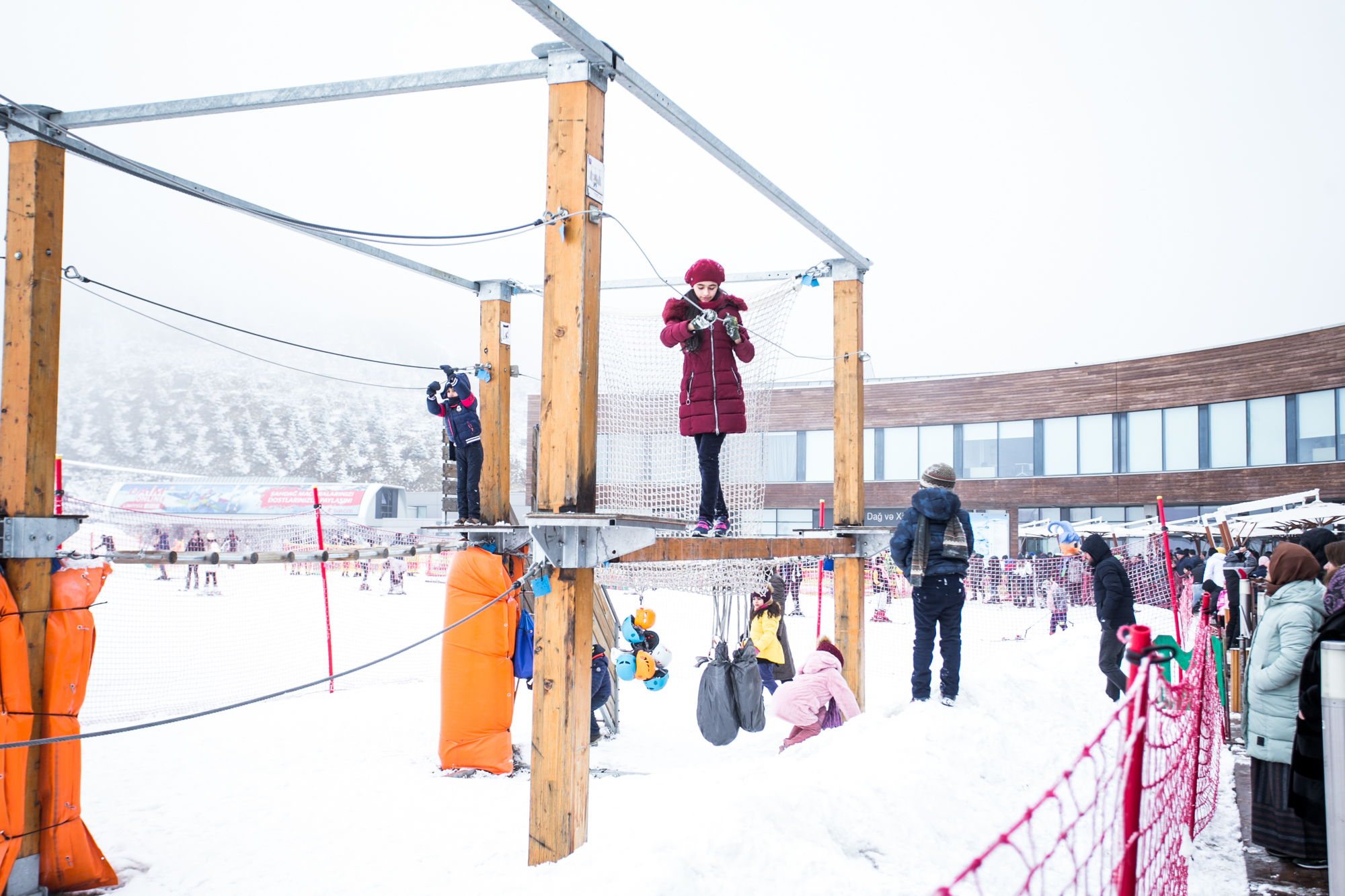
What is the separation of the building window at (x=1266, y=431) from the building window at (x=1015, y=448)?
626cm

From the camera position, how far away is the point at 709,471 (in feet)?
17.0

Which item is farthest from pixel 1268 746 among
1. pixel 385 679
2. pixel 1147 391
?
pixel 1147 391

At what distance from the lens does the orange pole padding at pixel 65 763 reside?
431 centimetres

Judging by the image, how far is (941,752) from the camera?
5180 millimetres

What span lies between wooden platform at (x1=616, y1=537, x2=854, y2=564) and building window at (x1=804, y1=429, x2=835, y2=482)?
23833 mm

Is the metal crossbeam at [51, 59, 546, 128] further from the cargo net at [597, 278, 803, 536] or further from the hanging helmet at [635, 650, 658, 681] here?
the hanging helmet at [635, 650, 658, 681]

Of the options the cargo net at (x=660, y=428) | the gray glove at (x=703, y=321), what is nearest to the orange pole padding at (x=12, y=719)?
the gray glove at (x=703, y=321)

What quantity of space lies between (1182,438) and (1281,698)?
82.9 feet

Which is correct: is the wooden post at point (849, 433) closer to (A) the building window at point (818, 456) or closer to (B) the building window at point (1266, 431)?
(B) the building window at point (1266, 431)

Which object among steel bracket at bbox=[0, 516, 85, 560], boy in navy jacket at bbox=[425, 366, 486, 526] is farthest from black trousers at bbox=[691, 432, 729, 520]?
steel bracket at bbox=[0, 516, 85, 560]

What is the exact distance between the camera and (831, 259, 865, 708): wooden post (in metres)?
7.17

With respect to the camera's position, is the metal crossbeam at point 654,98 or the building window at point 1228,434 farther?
the building window at point 1228,434

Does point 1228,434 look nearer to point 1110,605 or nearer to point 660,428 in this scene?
point 1110,605

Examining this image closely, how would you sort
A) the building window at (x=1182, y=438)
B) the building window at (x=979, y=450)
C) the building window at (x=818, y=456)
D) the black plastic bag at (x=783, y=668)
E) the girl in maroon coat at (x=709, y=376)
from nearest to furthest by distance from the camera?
the girl in maroon coat at (x=709, y=376)
the black plastic bag at (x=783, y=668)
the building window at (x=1182, y=438)
the building window at (x=979, y=450)
the building window at (x=818, y=456)
